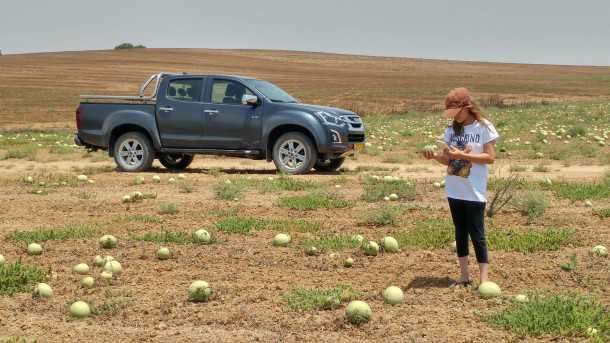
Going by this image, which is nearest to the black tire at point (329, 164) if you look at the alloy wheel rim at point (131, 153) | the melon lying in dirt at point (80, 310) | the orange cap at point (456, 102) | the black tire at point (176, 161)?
the black tire at point (176, 161)

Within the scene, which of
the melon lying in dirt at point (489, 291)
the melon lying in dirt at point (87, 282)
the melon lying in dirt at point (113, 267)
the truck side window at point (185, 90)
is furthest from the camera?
the truck side window at point (185, 90)

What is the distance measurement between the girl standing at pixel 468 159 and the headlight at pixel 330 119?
28.4ft

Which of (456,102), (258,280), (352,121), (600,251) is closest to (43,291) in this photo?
(258,280)

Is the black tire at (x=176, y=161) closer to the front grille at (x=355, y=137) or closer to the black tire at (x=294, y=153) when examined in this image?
the black tire at (x=294, y=153)

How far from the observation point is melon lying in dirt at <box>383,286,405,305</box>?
548 cm

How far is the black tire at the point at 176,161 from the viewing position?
1667 cm

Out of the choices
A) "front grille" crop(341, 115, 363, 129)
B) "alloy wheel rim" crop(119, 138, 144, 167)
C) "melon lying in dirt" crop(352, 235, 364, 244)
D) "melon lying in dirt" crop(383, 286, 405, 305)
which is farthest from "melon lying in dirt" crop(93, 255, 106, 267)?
"alloy wheel rim" crop(119, 138, 144, 167)

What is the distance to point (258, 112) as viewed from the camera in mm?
14641

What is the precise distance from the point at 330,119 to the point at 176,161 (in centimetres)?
410

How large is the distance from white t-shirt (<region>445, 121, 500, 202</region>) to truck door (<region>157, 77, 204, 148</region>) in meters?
9.83

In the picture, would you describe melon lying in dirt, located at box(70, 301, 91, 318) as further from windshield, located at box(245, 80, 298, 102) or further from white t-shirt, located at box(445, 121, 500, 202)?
windshield, located at box(245, 80, 298, 102)

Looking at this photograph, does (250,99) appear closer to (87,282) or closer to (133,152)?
(133,152)

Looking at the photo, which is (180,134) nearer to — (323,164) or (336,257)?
(323,164)

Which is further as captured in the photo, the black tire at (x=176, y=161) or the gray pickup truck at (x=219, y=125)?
the black tire at (x=176, y=161)
